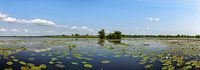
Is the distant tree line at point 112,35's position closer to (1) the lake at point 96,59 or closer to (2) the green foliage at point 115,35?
(2) the green foliage at point 115,35

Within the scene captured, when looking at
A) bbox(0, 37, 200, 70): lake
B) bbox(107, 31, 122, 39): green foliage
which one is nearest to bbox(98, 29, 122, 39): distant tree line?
bbox(107, 31, 122, 39): green foliage

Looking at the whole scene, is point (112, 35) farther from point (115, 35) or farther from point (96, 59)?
point (96, 59)

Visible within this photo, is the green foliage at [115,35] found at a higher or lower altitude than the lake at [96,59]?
higher

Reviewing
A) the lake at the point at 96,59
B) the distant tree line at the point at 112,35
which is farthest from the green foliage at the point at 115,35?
the lake at the point at 96,59

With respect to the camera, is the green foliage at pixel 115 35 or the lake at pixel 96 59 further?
the green foliage at pixel 115 35

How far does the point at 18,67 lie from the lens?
13.3 metres

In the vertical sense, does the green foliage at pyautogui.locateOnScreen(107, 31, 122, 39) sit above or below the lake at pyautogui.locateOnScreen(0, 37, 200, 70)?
above

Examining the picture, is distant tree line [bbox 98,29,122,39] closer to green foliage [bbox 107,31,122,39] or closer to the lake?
green foliage [bbox 107,31,122,39]

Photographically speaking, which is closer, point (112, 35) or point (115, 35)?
point (115, 35)

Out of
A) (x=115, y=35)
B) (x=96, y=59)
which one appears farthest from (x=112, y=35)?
(x=96, y=59)

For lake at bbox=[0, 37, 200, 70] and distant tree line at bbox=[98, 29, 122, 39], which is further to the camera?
distant tree line at bbox=[98, 29, 122, 39]

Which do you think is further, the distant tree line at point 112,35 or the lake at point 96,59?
the distant tree line at point 112,35

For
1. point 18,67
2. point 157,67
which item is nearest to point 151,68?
point 157,67

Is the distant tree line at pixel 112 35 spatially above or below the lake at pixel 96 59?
above
